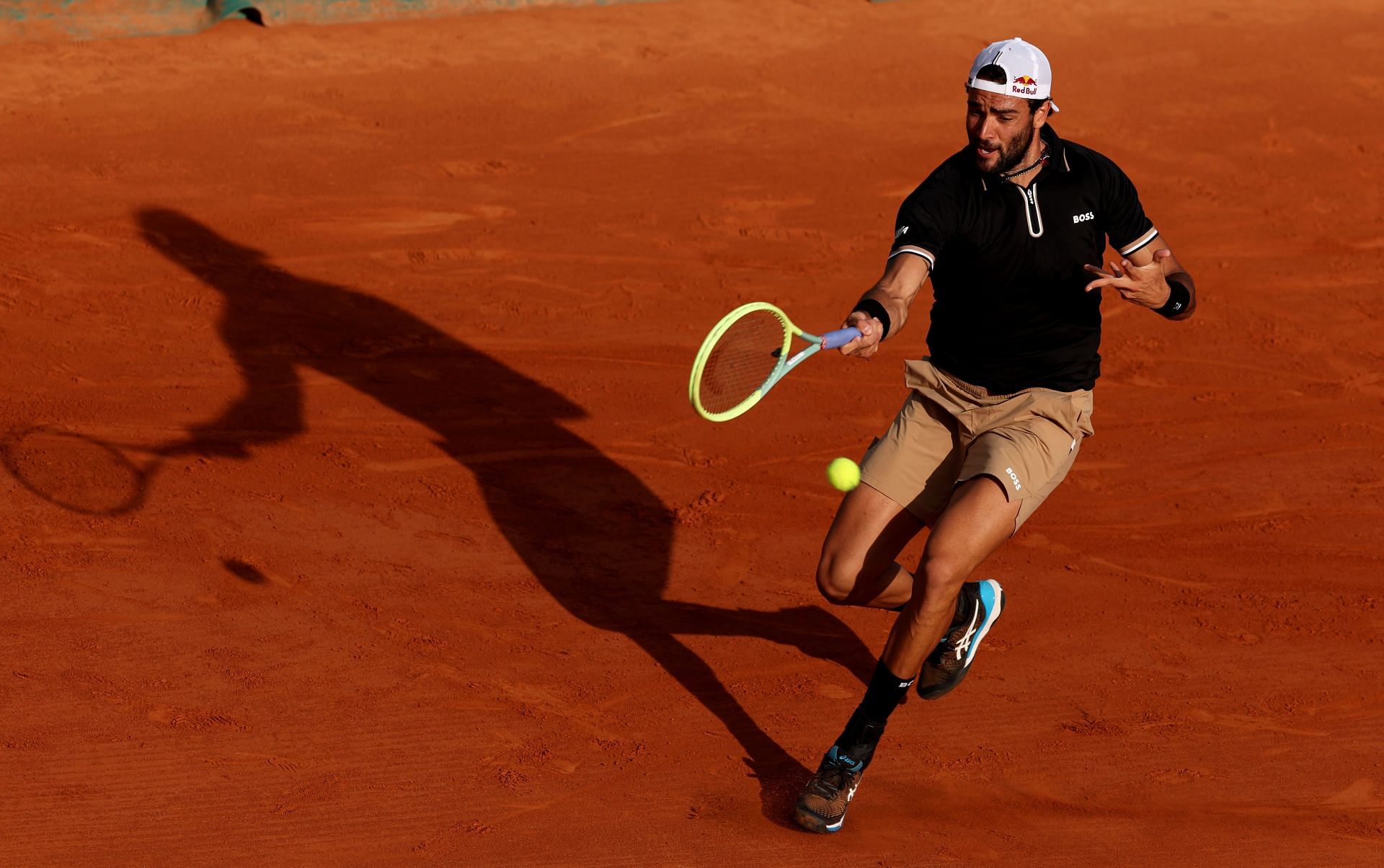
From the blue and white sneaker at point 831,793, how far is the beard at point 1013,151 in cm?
228

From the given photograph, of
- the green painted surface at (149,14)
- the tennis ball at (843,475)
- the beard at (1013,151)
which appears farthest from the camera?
the green painted surface at (149,14)

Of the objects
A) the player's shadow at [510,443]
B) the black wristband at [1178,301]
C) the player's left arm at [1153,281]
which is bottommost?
the player's shadow at [510,443]

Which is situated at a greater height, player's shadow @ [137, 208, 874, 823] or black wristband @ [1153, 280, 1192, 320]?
black wristband @ [1153, 280, 1192, 320]

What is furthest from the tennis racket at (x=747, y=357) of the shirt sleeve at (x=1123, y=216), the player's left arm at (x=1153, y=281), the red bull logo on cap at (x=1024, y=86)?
the shirt sleeve at (x=1123, y=216)

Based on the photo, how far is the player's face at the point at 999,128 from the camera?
5.54 metres

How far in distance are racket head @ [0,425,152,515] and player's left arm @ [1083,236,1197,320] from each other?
481 centimetres

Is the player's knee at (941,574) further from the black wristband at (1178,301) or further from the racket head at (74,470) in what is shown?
the racket head at (74,470)

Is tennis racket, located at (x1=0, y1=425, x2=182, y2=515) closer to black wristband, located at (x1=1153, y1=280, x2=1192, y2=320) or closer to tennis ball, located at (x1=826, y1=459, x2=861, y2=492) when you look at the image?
tennis ball, located at (x1=826, y1=459, x2=861, y2=492)

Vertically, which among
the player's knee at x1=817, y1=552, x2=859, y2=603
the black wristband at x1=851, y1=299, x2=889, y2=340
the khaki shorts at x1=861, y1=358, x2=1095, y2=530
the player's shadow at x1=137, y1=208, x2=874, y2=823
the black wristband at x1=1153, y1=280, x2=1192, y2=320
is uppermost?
the black wristband at x1=1153, y1=280, x2=1192, y2=320

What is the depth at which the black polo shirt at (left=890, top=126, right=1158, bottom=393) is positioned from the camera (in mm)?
5684

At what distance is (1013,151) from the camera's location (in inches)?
223

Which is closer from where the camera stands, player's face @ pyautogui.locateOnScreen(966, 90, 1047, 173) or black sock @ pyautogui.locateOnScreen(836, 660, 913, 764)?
black sock @ pyautogui.locateOnScreen(836, 660, 913, 764)

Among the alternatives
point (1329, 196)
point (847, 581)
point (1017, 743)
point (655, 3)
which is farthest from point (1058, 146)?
point (655, 3)

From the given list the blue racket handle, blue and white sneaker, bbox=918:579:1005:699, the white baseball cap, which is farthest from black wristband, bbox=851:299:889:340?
blue and white sneaker, bbox=918:579:1005:699
